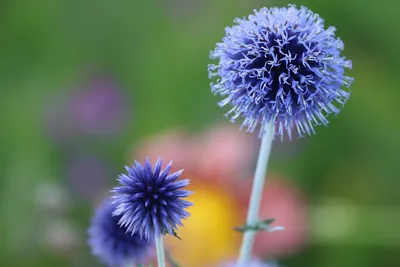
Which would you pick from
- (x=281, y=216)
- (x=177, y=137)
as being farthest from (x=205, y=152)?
(x=281, y=216)

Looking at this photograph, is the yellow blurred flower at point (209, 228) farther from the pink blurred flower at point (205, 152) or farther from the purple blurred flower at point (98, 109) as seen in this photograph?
the purple blurred flower at point (98, 109)

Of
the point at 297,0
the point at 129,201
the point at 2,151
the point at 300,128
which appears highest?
the point at 297,0

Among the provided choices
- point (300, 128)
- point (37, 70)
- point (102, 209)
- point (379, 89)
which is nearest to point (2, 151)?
point (37, 70)

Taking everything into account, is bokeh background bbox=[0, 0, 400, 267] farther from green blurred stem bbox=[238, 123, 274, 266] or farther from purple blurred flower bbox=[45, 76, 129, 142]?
green blurred stem bbox=[238, 123, 274, 266]

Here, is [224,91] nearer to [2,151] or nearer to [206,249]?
[206,249]

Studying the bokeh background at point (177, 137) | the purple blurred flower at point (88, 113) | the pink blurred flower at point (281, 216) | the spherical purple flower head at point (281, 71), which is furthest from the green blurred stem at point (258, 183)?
the purple blurred flower at point (88, 113)

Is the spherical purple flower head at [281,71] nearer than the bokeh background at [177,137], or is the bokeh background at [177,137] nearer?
the spherical purple flower head at [281,71]

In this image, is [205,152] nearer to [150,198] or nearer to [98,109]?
[98,109]
